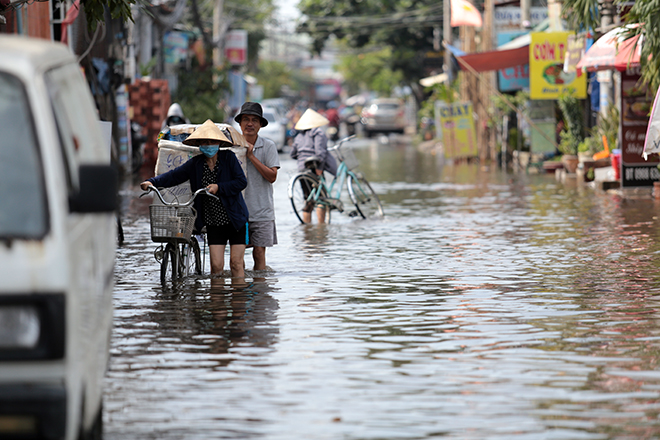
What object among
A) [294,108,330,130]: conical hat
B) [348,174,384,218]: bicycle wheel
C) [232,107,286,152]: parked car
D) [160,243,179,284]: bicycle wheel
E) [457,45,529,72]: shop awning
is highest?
[457,45,529,72]: shop awning

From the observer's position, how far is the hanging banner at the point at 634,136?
2045cm

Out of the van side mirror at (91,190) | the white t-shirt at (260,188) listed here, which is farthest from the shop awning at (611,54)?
the van side mirror at (91,190)

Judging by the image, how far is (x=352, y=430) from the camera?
5.95 m

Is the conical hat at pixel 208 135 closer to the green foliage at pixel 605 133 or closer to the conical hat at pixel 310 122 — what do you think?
the conical hat at pixel 310 122

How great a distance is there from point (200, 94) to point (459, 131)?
12291mm

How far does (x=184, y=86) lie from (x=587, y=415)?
3704 centimetres

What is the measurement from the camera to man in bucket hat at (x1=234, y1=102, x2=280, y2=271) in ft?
37.5

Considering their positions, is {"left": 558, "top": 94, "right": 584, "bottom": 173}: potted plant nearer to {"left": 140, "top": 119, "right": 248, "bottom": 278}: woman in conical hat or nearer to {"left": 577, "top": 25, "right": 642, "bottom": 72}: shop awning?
{"left": 577, "top": 25, "right": 642, "bottom": 72}: shop awning

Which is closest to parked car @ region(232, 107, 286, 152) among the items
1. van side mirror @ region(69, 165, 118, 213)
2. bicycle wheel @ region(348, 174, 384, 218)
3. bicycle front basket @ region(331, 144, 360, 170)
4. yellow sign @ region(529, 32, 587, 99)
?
yellow sign @ region(529, 32, 587, 99)

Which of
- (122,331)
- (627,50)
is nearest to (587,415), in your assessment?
(122,331)

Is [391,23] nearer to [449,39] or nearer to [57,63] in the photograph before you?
[449,39]

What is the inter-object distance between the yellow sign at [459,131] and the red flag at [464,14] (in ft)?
7.72

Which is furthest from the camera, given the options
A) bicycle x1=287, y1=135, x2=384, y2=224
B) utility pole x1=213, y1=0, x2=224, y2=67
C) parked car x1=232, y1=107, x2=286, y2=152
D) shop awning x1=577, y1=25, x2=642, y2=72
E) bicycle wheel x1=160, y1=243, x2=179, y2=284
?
utility pole x1=213, y1=0, x2=224, y2=67

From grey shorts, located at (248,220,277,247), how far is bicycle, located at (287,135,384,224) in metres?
5.14
